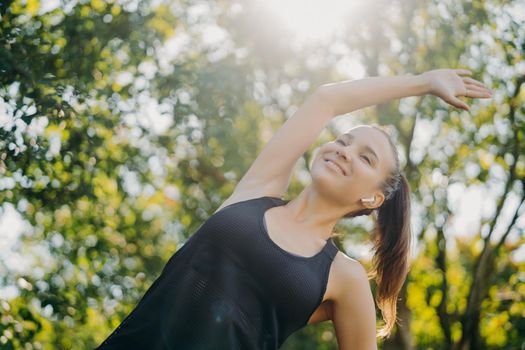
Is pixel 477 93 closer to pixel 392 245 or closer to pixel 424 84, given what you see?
pixel 424 84

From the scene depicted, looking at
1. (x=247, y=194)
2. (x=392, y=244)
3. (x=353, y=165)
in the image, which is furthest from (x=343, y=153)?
(x=392, y=244)

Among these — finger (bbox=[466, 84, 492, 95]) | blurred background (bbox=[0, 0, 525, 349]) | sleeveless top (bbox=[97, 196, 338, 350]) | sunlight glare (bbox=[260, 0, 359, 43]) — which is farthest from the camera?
sunlight glare (bbox=[260, 0, 359, 43])

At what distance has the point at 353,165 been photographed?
2414mm

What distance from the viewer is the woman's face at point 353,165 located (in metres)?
2.40

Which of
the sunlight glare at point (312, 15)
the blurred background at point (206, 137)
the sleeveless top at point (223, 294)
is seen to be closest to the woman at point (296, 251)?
the sleeveless top at point (223, 294)

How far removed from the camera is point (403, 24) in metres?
6.00

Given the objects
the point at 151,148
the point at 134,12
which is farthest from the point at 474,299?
the point at 134,12

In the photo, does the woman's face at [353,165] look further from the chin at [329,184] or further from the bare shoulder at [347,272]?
the bare shoulder at [347,272]

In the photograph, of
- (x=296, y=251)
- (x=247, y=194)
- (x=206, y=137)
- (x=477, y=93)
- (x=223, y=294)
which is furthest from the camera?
(x=206, y=137)

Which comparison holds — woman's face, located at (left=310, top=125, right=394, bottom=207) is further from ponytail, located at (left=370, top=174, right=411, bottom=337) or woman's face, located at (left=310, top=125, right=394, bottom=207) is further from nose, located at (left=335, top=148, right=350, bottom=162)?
ponytail, located at (left=370, top=174, right=411, bottom=337)

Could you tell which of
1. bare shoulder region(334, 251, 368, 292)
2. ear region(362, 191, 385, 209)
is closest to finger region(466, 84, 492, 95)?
ear region(362, 191, 385, 209)

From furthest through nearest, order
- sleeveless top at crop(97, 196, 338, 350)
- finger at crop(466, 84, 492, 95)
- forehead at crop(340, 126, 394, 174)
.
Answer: finger at crop(466, 84, 492, 95), forehead at crop(340, 126, 394, 174), sleeveless top at crop(97, 196, 338, 350)

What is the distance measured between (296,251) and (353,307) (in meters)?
0.30

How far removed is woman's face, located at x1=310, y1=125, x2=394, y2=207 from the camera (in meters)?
2.40
